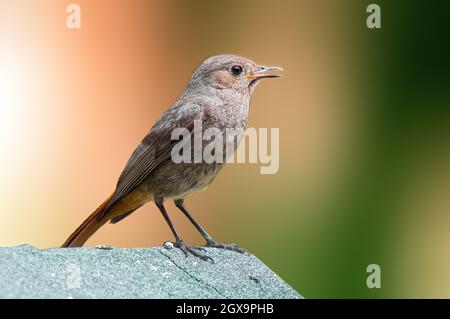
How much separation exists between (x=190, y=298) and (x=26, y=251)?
921mm

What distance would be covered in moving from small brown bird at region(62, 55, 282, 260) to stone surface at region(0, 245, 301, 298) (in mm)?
359

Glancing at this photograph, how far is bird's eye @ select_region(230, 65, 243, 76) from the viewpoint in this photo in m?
5.07

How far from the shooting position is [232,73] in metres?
5.07

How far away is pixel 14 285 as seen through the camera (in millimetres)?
3432

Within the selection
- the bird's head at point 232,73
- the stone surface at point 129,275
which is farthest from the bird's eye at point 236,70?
the stone surface at point 129,275

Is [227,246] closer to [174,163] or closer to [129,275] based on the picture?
[174,163]

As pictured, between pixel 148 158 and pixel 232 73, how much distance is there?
855 millimetres

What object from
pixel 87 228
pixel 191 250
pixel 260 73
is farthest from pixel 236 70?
pixel 87 228

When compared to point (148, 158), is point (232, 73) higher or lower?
higher

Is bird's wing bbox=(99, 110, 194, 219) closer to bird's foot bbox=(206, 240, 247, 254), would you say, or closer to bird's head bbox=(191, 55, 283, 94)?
bird's head bbox=(191, 55, 283, 94)

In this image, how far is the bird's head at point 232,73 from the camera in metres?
5.04

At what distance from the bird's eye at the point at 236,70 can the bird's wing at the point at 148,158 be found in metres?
0.51
